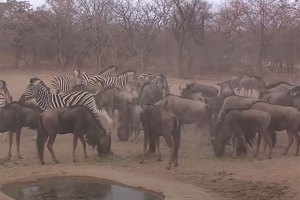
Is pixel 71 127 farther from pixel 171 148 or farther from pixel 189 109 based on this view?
pixel 189 109

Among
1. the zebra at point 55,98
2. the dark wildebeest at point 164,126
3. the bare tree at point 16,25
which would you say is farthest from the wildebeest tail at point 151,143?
the bare tree at point 16,25

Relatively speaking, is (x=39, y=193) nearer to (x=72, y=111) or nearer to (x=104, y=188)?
(x=104, y=188)

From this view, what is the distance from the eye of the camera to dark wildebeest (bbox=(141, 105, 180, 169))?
41.0ft

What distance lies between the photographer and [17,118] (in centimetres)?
1395

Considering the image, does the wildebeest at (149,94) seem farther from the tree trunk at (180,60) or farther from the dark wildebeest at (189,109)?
the tree trunk at (180,60)

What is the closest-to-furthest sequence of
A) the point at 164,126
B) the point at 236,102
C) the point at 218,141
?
1. the point at 164,126
2. the point at 218,141
3. the point at 236,102

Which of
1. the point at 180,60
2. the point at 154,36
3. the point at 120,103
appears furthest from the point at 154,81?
the point at 154,36

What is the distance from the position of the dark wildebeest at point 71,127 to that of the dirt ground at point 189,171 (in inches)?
15.7

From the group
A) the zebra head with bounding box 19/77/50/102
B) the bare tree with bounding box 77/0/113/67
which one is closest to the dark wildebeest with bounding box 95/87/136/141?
the zebra head with bounding box 19/77/50/102

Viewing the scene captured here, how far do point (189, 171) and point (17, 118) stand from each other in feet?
16.7

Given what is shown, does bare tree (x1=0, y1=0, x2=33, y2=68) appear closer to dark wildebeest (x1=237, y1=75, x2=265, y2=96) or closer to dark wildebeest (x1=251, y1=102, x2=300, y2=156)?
dark wildebeest (x1=237, y1=75, x2=265, y2=96)

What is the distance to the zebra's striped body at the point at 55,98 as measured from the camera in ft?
54.9

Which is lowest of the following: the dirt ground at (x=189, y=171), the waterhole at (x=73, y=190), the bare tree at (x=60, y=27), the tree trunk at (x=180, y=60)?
the waterhole at (x=73, y=190)

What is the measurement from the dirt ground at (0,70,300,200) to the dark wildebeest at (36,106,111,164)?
0.40 meters
